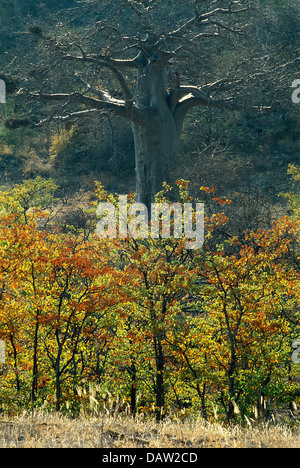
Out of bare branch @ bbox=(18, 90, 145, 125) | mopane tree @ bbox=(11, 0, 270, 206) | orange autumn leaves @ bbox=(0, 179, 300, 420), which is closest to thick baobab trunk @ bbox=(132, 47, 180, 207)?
mopane tree @ bbox=(11, 0, 270, 206)

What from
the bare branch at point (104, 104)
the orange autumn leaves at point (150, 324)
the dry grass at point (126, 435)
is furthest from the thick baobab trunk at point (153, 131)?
the dry grass at point (126, 435)

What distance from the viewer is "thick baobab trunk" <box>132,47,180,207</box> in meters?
17.4

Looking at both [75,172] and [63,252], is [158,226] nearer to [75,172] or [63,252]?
[63,252]

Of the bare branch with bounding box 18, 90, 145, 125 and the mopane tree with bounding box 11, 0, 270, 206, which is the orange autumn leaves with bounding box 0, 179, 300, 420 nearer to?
the bare branch with bounding box 18, 90, 145, 125

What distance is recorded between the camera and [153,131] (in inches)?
685

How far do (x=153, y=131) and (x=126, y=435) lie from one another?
12.6 metres

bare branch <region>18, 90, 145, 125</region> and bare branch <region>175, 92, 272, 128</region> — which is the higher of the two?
bare branch <region>175, 92, 272, 128</region>

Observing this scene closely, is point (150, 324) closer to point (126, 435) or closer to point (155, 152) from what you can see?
point (126, 435)

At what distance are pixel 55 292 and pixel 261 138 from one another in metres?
24.0

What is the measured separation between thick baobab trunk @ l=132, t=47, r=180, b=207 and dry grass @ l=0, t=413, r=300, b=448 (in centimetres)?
1152

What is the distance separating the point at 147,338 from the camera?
9391 millimetres

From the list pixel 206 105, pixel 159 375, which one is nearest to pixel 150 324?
pixel 159 375

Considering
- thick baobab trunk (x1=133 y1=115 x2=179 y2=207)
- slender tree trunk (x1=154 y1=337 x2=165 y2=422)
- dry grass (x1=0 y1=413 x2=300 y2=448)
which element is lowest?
dry grass (x1=0 y1=413 x2=300 y2=448)
